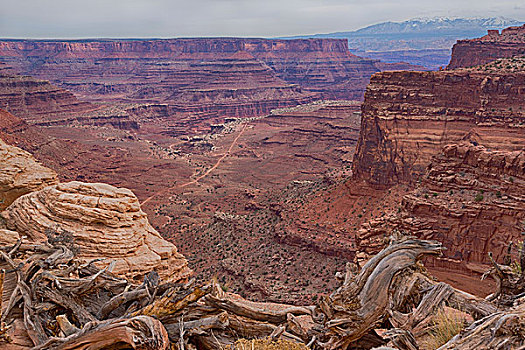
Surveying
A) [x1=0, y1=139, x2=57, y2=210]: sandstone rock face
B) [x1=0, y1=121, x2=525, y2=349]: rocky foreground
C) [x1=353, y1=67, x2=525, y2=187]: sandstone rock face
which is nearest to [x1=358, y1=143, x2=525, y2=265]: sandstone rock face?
[x1=353, y1=67, x2=525, y2=187]: sandstone rock face

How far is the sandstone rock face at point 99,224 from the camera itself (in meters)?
17.4

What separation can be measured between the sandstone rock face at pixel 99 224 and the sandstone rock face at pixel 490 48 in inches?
2361

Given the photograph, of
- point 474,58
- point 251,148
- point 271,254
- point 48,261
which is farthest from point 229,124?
point 48,261

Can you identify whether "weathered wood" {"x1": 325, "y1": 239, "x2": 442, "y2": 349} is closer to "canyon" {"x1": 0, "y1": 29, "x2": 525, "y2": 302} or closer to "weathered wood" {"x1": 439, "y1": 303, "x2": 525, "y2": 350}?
"weathered wood" {"x1": 439, "y1": 303, "x2": 525, "y2": 350}

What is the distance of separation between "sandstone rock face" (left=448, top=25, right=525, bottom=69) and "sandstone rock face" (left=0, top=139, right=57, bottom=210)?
60989 millimetres

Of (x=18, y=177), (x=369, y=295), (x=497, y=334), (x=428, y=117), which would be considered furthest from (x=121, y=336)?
(x=428, y=117)

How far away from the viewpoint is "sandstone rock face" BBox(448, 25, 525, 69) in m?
66.5

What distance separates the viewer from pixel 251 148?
101m

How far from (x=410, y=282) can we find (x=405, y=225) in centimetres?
1545

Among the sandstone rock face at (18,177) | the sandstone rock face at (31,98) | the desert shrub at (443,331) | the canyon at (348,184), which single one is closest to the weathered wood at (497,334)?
the desert shrub at (443,331)

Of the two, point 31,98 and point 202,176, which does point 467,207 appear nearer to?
point 202,176

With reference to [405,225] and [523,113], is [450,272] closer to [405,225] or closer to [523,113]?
[405,225]

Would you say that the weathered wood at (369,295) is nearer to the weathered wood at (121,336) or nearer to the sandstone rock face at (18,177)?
the weathered wood at (121,336)

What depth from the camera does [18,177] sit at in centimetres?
2167
